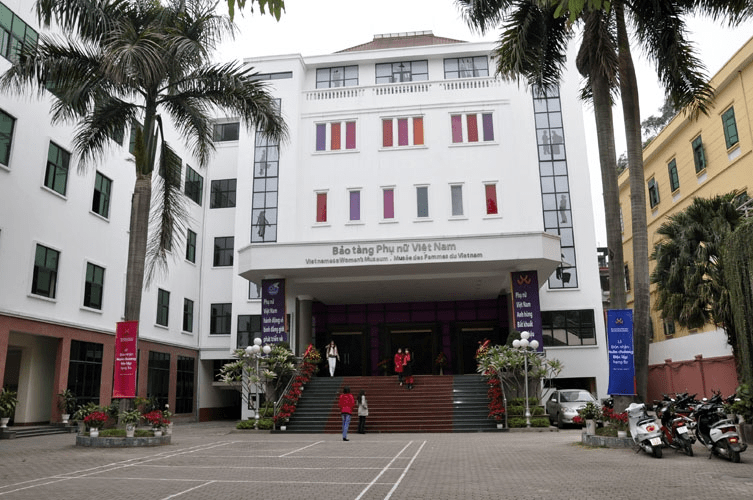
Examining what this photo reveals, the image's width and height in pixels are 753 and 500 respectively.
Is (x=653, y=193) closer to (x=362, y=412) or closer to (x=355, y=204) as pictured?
(x=355, y=204)

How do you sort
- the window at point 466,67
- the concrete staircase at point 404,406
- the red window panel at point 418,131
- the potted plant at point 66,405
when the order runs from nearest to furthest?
the concrete staircase at point 404,406, the potted plant at point 66,405, the red window panel at point 418,131, the window at point 466,67

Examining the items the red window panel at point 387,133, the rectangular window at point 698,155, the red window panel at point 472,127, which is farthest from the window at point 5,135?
the rectangular window at point 698,155

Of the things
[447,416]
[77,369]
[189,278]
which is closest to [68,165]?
[77,369]

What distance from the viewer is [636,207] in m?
13.5

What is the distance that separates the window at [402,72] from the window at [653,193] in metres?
13.0

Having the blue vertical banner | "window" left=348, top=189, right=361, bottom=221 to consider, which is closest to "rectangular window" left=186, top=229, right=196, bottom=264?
"window" left=348, top=189, right=361, bottom=221

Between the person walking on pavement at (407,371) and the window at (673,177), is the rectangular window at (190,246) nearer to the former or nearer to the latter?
the person walking on pavement at (407,371)

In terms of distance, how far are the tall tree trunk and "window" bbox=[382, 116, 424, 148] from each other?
1582cm

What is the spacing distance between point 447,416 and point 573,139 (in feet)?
50.8

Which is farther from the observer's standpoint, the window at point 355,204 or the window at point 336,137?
the window at point 336,137

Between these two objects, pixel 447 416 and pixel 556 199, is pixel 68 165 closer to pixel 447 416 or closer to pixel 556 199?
pixel 447 416

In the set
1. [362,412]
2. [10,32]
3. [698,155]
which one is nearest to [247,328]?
[362,412]

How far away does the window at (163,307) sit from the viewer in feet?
93.5

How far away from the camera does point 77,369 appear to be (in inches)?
883
